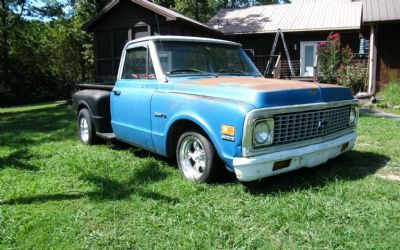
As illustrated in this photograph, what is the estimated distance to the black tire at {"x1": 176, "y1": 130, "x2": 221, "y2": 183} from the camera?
14.5 ft

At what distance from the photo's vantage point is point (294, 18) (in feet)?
69.0

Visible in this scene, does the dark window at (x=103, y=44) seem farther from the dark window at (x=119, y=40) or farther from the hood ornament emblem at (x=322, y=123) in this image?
the hood ornament emblem at (x=322, y=123)

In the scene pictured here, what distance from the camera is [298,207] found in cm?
387

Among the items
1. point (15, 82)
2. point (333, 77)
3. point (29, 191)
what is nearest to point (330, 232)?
point (29, 191)

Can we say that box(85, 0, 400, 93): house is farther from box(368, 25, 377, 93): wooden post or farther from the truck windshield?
the truck windshield

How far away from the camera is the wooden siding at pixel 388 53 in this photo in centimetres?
1396

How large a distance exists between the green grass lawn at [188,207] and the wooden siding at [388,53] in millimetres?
9172

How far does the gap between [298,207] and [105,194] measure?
85.0 inches

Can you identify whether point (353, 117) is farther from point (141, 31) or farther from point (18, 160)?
point (141, 31)

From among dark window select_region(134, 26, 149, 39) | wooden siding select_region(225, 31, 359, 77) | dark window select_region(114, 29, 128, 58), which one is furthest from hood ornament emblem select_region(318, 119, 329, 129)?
dark window select_region(114, 29, 128, 58)

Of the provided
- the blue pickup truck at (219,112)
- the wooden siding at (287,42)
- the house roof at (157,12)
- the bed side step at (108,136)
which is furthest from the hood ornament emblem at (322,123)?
the wooden siding at (287,42)

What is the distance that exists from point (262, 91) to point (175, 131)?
1.43m

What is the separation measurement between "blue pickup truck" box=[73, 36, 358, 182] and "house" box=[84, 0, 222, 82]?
33.4 feet

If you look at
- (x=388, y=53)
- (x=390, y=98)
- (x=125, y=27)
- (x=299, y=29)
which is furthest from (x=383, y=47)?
(x=125, y=27)
